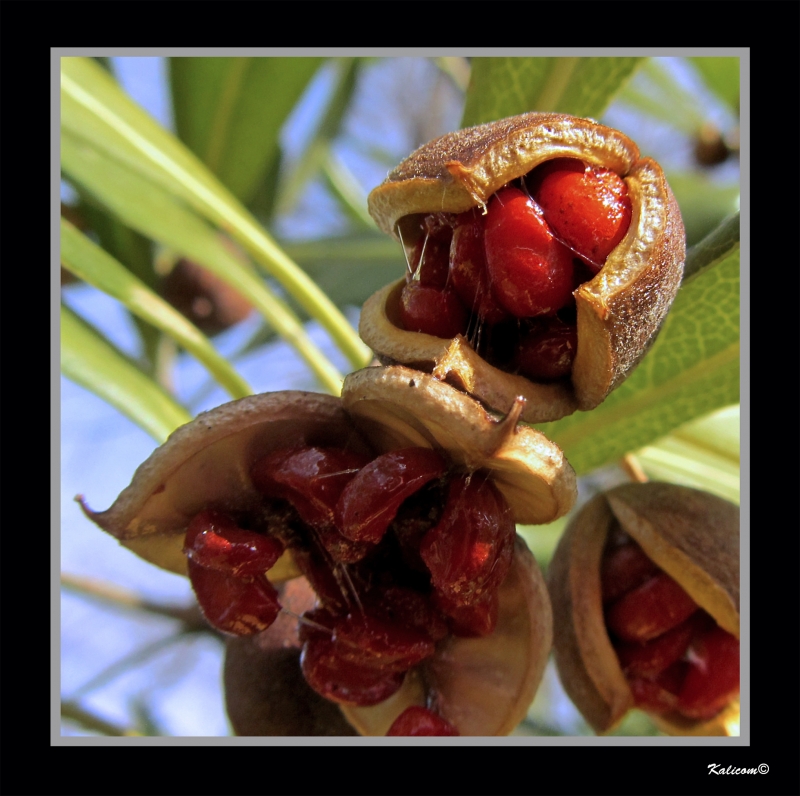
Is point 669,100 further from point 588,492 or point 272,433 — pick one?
point 272,433

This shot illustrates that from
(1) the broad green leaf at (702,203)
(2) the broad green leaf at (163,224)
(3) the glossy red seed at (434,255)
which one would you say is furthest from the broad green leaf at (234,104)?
(3) the glossy red seed at (434,255)

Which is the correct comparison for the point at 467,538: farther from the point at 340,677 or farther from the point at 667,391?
the point at 667,391

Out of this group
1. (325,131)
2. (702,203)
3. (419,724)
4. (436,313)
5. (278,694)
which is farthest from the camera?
(325,131)

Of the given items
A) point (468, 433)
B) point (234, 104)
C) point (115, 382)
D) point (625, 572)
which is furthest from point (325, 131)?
point (468, 433)

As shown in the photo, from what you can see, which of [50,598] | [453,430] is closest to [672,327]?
[453,430]

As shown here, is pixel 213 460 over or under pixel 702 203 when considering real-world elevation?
under

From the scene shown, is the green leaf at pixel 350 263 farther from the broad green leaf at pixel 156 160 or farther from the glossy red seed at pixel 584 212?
the glossy red seed at pixel 584 212

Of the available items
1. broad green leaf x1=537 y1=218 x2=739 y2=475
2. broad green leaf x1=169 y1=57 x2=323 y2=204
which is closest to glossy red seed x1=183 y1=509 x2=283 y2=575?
broad green leaf x1=537 y1=218 x2=739 y2=475
